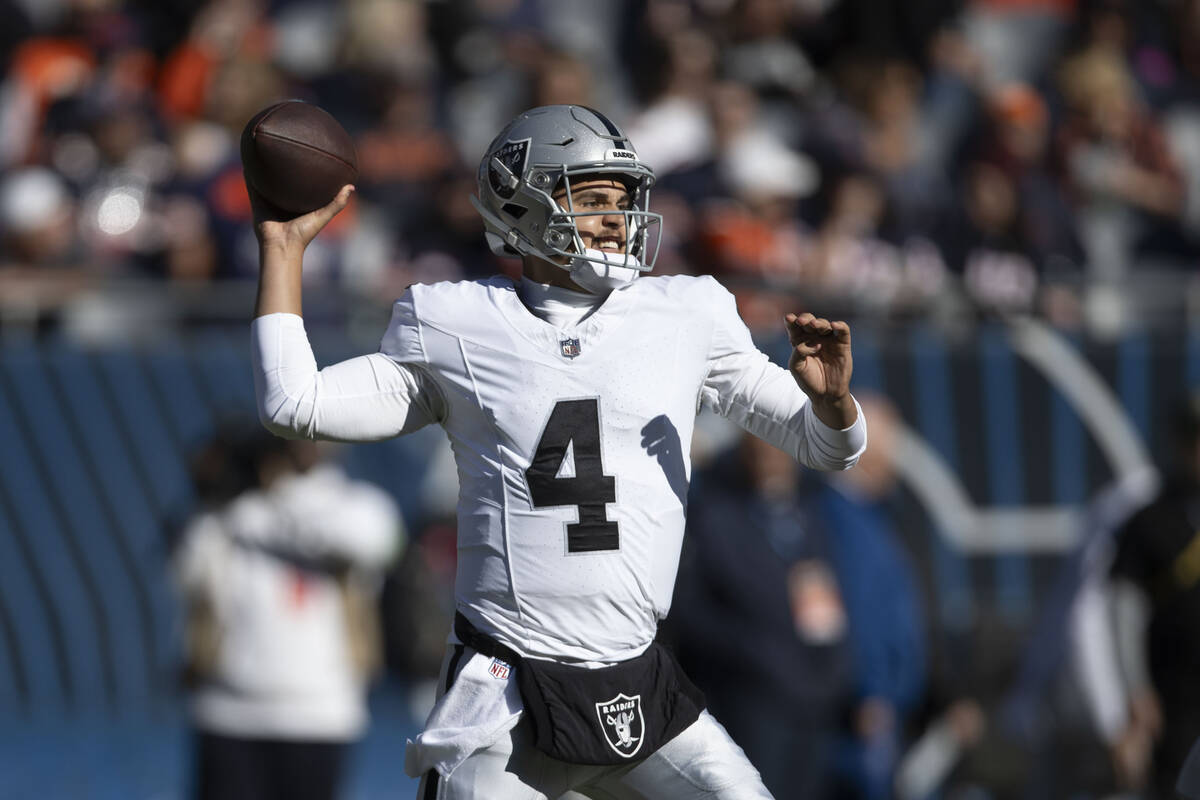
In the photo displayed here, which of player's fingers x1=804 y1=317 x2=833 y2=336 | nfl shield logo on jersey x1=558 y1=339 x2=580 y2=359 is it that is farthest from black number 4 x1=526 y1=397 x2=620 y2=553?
player's fingers x1=804 y1=317 x2=833 y2=336

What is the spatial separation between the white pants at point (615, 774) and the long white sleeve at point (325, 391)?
2.18 feet

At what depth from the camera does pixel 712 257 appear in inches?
299

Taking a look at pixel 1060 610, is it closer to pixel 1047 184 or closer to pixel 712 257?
pixel 712 257

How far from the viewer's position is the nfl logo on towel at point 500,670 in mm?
3291

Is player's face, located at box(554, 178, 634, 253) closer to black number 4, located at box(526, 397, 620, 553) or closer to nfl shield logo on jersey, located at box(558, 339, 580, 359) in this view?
nfl shield logo on jersey, located at box(558, 339, 580, 359)

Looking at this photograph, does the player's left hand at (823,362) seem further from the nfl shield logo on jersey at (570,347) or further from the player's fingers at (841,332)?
the nfl shield logo on jersey at (570,347)

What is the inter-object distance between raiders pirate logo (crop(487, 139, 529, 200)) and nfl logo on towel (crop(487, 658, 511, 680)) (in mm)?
951

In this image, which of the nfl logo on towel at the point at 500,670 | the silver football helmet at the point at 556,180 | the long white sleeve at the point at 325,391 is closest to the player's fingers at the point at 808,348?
the silver football helmet at the point at 556,180

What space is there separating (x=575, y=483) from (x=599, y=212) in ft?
1.84

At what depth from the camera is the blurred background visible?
21.4 ft

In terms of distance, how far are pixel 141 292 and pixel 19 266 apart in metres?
0.84

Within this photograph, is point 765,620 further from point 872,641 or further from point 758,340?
point 758,340

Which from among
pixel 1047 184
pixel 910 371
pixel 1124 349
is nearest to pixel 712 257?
pixel 910 371

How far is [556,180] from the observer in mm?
3436
